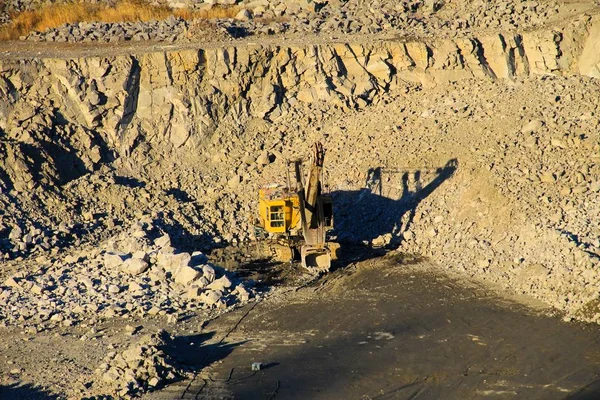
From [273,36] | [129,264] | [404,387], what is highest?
[273,36]

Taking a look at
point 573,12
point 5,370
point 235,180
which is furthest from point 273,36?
point 5,370

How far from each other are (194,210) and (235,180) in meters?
1.71

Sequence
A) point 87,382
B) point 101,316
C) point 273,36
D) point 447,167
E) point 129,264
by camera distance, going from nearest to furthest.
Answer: point 87,382 < point 101,316 < point 129,264 < point 447,167 < point 273,36

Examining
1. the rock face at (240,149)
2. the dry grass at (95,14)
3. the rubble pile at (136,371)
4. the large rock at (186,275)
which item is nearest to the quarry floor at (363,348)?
the rubble pile at (136,371)

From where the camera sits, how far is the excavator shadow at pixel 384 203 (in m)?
27.6

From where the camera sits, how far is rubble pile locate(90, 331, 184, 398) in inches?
730

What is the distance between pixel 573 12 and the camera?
3347cm

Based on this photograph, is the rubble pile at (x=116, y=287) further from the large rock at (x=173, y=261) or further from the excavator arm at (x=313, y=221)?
the excavator arm at (x=313, y=221)

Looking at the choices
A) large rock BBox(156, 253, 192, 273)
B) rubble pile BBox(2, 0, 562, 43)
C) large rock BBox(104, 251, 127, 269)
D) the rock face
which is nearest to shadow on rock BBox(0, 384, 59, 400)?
the rock face

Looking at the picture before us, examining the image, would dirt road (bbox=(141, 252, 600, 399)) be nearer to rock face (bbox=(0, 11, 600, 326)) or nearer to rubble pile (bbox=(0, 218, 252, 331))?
rubble pile (bbox=(0, 218, 252, 331))

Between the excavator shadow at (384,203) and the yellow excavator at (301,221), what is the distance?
189cm

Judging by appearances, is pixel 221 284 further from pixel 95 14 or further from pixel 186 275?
pixel 95 14

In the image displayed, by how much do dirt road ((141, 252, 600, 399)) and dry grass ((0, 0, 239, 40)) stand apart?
50.0ft

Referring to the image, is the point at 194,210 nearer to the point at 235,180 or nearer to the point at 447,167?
the point at 235,180
